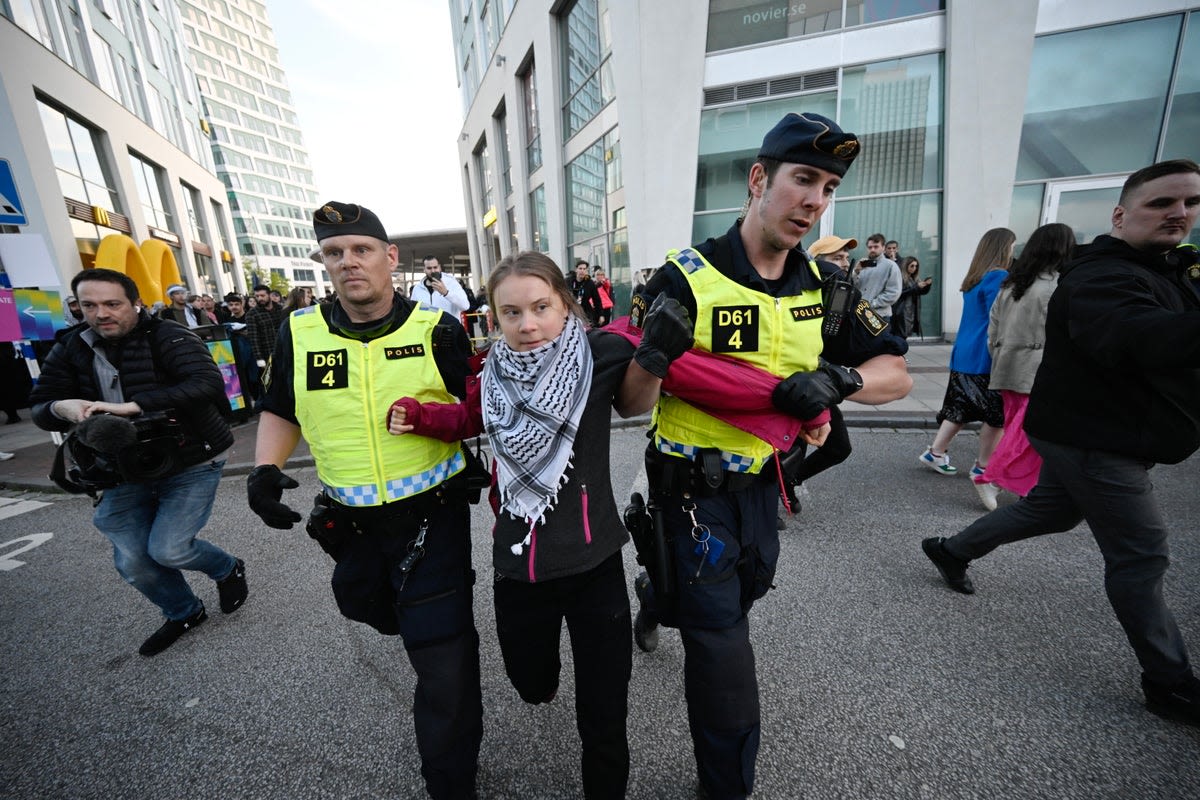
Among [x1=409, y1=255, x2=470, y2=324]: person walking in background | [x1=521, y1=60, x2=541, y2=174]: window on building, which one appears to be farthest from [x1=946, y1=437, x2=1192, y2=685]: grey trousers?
[x1=521, y1=60, x2=541, y2=174]: window on building

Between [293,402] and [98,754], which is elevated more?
[293,402]

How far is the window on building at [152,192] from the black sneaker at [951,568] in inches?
1018

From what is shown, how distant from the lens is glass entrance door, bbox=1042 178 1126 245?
8.63 metres

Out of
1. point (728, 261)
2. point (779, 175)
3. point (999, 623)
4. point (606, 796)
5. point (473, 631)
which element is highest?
point (779, 175)

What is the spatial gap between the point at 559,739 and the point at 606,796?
0.45 metres

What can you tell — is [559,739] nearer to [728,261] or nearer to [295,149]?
[728,261]

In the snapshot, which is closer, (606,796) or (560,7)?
(606,796)

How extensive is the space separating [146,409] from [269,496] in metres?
1.29

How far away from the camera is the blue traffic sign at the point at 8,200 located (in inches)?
190

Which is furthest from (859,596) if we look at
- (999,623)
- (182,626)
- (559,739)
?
(182,626)

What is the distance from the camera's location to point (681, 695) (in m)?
2.10

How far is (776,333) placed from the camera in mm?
1519

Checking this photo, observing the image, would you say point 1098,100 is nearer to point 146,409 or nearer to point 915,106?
point 915,106

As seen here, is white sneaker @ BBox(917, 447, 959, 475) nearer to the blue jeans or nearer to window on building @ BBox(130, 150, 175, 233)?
the blue jeans
